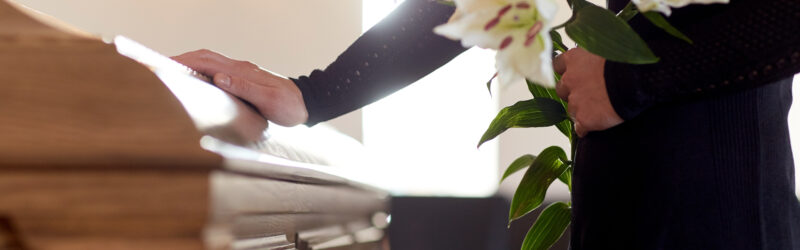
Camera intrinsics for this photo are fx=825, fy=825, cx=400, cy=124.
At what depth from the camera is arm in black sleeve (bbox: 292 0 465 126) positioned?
1.10 m

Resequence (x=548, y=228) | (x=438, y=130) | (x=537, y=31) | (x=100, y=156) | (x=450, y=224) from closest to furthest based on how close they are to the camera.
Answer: (x=100, y=156) < (x=537, y=31) < (x=548, y=228) < (x=450, y=224) < (x=438, y=130)

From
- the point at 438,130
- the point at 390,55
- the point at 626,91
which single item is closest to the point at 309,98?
the point at 390,55

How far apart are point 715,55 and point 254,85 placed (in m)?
0.42

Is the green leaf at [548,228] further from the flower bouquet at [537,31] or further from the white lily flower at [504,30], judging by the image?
the white lily flower at [504,30]

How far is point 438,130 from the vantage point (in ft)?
17.2

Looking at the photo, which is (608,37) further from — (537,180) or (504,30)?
(537,180)

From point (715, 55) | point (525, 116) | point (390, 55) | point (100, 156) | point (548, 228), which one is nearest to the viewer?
point (100, 156)

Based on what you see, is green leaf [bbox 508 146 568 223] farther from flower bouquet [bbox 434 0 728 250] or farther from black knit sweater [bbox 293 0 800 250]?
flower bouquet [bbox 434 0 728 250]

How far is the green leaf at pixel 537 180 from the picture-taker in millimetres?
937

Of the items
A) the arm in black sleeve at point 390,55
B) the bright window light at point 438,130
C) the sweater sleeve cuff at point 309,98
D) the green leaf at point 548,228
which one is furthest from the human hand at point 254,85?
the bright window light at point 438,130

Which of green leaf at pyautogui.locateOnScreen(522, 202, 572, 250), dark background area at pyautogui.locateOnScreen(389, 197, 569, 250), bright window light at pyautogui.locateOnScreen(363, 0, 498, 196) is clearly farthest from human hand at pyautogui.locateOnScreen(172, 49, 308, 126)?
bright window light at pyautogui.locateOnScreen(363, 0, 498, 196)

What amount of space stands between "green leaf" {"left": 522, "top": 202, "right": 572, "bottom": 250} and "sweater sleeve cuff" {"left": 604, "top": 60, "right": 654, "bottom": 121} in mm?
224

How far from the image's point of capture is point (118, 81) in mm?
350

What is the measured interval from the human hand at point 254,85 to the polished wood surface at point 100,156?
1.18 ft
